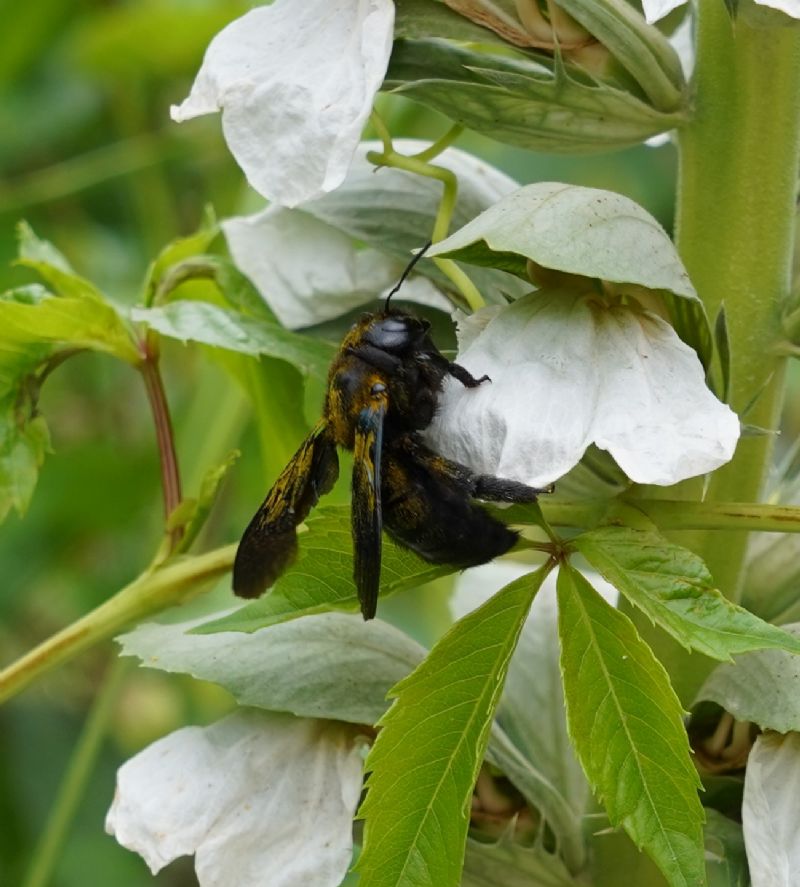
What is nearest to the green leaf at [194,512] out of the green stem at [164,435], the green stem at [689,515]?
the green stem at [164,435]

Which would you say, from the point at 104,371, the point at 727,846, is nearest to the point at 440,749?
the point at 727,846

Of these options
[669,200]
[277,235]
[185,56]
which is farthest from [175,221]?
[277,235]

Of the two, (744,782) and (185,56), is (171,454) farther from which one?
(185,56)

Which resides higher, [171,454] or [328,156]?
[328,156]

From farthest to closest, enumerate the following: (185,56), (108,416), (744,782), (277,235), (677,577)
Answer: (108,416)
(185,56)
(277,235)
(744,782)
(677,577)

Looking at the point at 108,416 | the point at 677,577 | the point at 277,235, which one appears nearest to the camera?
the point at 677,577

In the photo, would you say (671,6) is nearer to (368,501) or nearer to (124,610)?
(368,501)

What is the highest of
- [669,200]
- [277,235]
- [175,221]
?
[277,235]
